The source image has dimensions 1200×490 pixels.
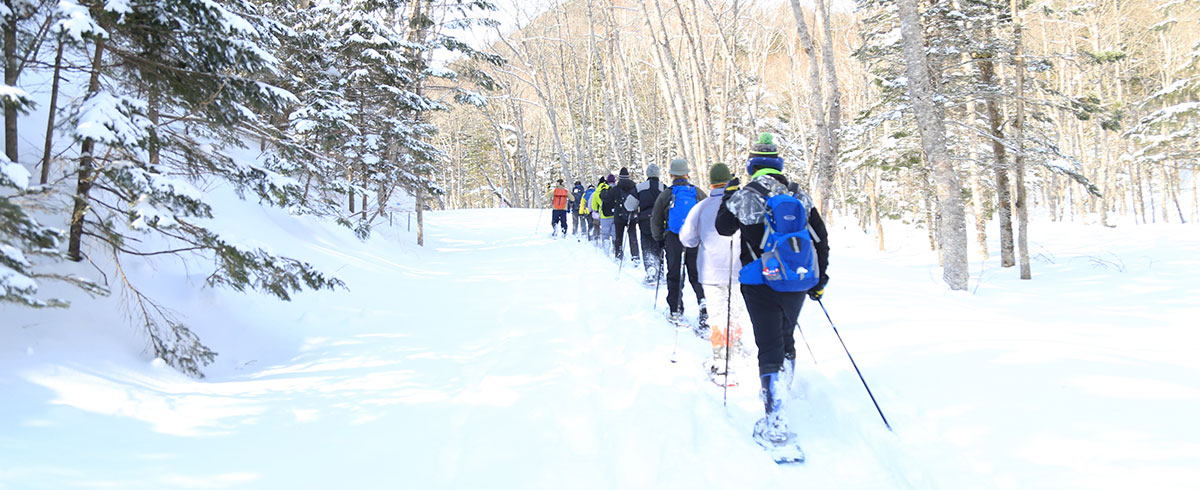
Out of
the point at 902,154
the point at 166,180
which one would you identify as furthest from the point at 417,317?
the point at 902,154

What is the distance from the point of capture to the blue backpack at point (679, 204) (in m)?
6.34

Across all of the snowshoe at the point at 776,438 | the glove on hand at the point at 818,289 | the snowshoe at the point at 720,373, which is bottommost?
the snowshoe at the point at 776,438

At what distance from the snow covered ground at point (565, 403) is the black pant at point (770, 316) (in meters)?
0.61

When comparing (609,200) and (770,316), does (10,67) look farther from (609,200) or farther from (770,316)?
(609,200)

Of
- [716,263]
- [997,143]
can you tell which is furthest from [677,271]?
[997,143]

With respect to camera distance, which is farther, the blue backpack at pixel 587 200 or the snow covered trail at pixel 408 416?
the blue backpack at pixel 587 200

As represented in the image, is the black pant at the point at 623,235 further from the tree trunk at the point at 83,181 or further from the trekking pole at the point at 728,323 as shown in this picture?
the tree trunk at the point at 83,181

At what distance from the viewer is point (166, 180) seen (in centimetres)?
410

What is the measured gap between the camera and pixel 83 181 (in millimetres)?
4215

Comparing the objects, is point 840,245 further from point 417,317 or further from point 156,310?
point 156,310

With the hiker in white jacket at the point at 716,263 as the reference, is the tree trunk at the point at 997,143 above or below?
above

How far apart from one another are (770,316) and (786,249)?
450 mm

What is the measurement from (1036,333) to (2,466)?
7.07 meters

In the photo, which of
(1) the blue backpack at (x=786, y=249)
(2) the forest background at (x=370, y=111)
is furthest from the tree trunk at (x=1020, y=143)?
(1) the blue backpack at (x=786, y=249)
